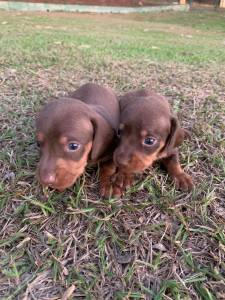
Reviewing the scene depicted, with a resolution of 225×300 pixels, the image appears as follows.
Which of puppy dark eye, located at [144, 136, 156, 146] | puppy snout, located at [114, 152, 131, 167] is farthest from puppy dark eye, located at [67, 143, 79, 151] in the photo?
puppy dark eye, located at [144, 136, 156, 146]

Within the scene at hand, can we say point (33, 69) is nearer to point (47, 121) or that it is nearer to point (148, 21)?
point (47, 121)

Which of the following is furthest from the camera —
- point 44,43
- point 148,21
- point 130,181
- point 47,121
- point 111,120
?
point 148,21

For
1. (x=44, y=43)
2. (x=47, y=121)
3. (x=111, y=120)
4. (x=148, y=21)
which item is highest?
(x=47, y=121)

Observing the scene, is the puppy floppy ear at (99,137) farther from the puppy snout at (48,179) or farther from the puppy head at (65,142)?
the puppy snout at (48,179)

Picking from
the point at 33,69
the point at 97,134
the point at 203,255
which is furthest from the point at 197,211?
the point at 33,69

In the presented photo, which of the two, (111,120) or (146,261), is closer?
(146,261)
